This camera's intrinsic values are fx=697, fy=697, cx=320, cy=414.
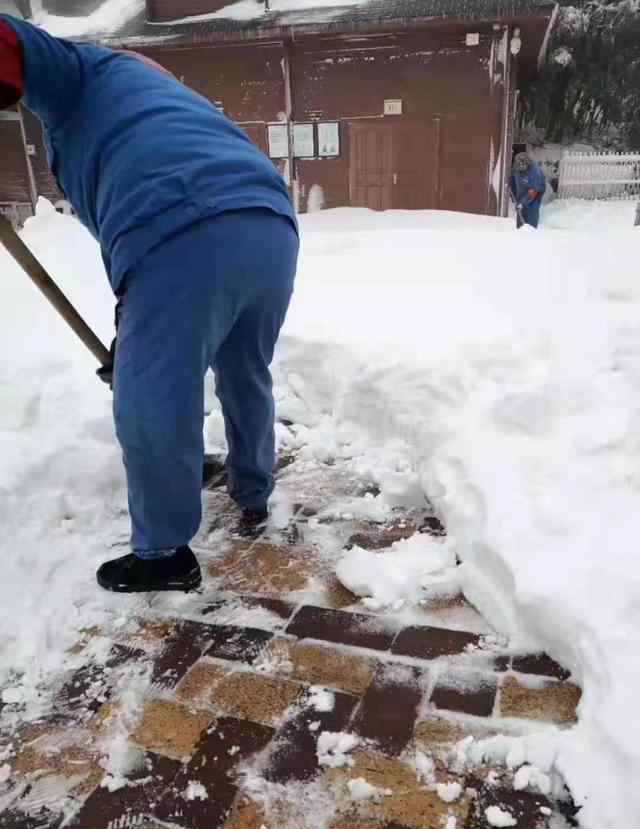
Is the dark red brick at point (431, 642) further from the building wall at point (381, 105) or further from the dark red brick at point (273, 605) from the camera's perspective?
the building wall at point (381, 105)

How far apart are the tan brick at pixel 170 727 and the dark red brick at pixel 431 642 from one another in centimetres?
48

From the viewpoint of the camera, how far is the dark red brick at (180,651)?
1627 millimetres

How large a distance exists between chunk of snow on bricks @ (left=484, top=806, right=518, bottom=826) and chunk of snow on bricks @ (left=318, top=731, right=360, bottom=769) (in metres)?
0.27

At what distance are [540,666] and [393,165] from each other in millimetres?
10040

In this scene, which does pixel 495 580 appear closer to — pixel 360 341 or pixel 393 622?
pixel 393 622

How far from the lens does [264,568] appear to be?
6.68 ft

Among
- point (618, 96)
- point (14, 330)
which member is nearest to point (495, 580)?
point (14, 330)

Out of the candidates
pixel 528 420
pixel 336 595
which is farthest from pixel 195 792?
pixel 528 420

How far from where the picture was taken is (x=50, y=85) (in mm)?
1619

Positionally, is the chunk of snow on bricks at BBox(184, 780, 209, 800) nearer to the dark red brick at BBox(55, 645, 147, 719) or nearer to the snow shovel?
the dark red brick at BBox(55, 645, 147, 719)

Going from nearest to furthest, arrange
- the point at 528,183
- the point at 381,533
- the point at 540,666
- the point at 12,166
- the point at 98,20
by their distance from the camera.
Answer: the point at 540,666 < the point at 381,533 < the point at 528,183 < the point at 98,20 < the point at 12,166

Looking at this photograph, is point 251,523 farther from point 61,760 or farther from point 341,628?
point 61,760

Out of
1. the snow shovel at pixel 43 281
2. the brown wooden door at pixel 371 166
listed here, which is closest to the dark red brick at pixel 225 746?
the snow shovel at pixel 43 281

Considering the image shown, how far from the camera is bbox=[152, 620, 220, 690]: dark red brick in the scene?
1.63 meters
